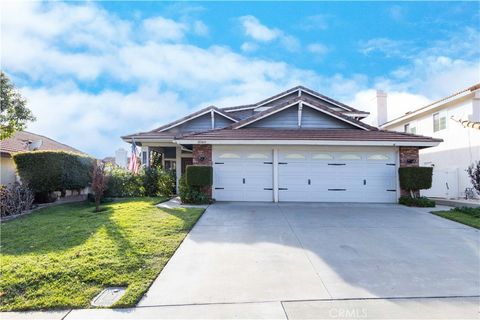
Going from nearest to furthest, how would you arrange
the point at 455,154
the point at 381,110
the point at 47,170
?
the point at 47,170 → the point at 455,154 → the point at 381,110

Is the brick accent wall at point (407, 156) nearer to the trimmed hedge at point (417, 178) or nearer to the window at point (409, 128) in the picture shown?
the trimmed hedge at point (417, 178)

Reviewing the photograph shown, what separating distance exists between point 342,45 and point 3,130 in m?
14.9

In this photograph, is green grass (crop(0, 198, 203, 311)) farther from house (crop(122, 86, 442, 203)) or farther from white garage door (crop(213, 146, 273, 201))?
house (crop(122, 86, 442, 203))

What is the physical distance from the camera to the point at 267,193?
12.1m

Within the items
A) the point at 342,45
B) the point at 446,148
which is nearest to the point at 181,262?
the point at 342,45

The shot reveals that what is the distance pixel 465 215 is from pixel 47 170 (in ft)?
52.3

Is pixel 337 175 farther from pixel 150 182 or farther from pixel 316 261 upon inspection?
pixel 150 182

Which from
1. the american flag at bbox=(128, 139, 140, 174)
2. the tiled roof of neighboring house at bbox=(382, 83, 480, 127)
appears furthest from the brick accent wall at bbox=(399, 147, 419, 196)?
the american flag at bbox=(128, 139, 140, 174)

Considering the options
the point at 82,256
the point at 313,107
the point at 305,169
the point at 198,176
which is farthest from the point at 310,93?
the point at 82,256

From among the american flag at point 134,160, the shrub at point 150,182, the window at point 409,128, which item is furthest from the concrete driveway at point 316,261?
the window at point 409,128

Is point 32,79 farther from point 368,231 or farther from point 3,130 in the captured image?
point 368,231

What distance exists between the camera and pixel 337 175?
12.1 metres

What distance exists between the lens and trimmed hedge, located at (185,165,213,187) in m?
11.4

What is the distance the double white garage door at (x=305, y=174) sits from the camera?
12.1m
